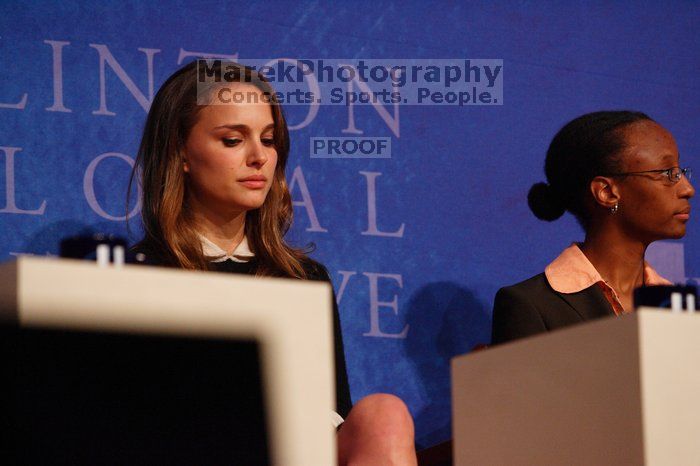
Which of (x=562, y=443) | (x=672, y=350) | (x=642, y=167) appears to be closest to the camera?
(x=672, y=350)

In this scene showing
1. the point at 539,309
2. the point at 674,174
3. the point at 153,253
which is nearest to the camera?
the point at 153,253

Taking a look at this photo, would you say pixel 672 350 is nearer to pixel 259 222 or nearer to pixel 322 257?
pixel 259 222

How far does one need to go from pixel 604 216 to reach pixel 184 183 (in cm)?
88

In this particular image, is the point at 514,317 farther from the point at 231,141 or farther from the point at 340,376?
the point at 231,141

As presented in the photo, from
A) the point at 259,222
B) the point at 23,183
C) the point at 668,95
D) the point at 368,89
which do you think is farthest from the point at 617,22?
the point at 23,183

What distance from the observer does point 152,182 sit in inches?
84.4

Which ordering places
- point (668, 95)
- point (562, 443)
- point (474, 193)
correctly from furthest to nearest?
point (668, 95) → point (474, 193) → point (562, 443)

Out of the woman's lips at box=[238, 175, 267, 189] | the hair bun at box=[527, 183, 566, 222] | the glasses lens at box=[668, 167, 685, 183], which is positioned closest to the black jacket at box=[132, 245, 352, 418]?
the woman's lips at box=[238, 175, 267, 189]

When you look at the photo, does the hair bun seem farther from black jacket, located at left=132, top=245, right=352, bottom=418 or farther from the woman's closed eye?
the woman's closed eye

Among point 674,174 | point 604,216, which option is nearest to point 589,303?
point 604,216

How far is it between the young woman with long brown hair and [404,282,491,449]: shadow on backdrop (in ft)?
1.29

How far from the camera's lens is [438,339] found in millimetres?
2561

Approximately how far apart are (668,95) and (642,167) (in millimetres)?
474

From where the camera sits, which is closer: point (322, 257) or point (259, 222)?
point (259, 222)
